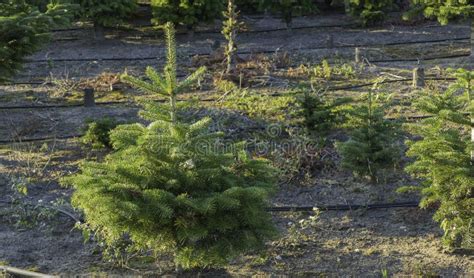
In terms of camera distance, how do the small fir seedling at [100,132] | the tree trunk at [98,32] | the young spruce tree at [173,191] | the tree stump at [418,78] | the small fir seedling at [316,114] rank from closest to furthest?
the young spruce tree at [173,191]
the small fir seedling at [316,114]
the small fir seedling at [100,132]
the tree stump at [418,78]
the tree trunk at [98,32]

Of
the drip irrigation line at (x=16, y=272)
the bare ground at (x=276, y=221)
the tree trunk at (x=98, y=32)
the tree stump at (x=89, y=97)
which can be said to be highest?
the tree trunk at (x=98, y=32)

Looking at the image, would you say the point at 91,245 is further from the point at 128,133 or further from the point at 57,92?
the point at 57,92

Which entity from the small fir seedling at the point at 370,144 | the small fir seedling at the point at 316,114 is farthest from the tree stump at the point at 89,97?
the small fir seedling at the point at 370,144

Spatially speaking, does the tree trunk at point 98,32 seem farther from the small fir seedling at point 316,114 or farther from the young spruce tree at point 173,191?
the young spruce tree at point 173,191

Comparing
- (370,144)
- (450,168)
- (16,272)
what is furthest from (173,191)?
(370,144)

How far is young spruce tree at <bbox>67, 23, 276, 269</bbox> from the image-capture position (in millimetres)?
4918

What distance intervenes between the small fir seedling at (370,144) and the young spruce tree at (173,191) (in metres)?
2.19

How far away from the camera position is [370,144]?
23.5ft

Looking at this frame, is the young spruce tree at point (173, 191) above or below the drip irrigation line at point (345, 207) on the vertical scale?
above

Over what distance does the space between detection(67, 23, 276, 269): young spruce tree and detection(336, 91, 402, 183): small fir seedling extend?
2188 millimetres

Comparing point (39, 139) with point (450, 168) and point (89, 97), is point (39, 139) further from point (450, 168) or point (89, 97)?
point (450, 168)

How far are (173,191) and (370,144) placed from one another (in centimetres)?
278

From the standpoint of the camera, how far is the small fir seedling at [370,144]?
7.14 m

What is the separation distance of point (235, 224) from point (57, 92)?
775 cm
